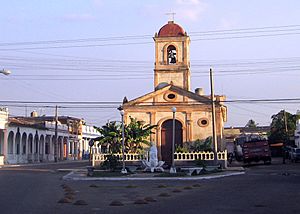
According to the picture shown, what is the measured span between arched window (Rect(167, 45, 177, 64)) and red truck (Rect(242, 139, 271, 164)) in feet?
37.4

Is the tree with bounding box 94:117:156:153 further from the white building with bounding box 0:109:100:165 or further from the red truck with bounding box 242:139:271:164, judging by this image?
the white building with bounding box 0:109:100:165

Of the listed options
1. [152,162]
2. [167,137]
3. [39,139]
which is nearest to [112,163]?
[152,162]

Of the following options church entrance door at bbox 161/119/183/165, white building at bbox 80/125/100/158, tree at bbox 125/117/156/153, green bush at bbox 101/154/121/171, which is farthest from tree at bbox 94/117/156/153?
white building at bbox 80/125/100/158

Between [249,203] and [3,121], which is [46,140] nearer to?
[3,121]

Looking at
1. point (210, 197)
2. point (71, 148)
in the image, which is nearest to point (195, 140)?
point (210, 197)

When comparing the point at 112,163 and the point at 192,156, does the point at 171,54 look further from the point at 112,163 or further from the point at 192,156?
the point at 112,163

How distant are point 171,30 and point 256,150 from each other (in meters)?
14.6

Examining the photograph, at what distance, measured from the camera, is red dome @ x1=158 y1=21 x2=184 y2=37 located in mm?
53584

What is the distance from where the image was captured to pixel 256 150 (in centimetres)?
4944

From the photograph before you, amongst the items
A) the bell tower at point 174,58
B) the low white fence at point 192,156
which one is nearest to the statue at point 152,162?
the low white fence at point 192,156

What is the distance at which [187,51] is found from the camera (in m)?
53.3

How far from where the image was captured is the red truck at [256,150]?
49125 mm

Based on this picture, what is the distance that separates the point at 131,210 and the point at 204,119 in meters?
38.1

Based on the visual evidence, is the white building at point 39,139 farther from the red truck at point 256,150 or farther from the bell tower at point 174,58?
the red truck at point 256,150
